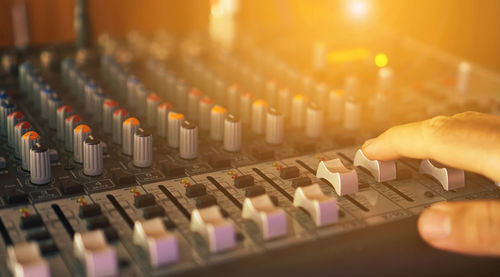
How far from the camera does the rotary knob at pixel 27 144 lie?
1528mm

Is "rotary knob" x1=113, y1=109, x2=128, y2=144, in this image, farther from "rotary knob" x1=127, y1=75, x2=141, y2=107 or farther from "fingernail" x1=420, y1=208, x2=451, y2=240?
"fingernail" x1=420, y1=208, x2=451, y2=240

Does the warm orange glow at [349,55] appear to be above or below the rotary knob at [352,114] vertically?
above

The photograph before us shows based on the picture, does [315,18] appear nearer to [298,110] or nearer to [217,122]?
[298,110]

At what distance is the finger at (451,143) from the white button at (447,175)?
54mm

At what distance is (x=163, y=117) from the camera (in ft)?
5.83

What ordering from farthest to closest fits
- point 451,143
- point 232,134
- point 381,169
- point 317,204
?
point 232,134 < point 381,169 < point 451,143 < point 317,204

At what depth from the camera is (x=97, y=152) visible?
1542 millimetres

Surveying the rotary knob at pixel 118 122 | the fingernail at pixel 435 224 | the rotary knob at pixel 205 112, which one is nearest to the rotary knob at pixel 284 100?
the rotary knob at pixel 205 112

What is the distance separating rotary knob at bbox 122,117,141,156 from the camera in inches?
65.1

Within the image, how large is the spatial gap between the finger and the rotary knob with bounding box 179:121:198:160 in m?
0.40

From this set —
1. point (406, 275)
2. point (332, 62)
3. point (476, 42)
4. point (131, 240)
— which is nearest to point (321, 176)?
point (406, 275)

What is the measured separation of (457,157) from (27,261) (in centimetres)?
89

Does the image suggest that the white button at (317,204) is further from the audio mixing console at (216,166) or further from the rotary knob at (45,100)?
the rotary knob at (45,100)

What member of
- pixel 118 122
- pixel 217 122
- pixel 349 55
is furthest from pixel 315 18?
pixel 118 122
